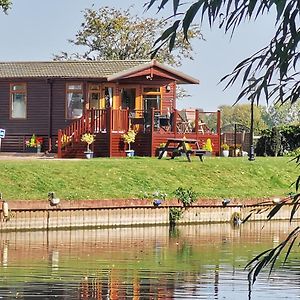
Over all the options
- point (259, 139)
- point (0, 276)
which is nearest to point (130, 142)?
point (259, 139)

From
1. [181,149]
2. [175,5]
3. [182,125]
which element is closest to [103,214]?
[181,149]

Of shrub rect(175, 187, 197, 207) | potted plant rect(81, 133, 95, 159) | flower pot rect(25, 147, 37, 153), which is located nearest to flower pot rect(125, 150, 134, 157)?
potted plant rect(81, 133, 95, 159)

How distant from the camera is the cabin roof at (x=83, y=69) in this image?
40219 millimetres

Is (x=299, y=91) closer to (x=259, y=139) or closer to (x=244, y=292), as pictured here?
(x=244, y=292)

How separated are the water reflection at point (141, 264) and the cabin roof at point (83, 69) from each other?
47.5 ft

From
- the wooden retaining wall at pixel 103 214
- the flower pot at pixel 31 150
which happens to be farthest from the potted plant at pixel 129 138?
the wooden retaining wall at pixel 103 214

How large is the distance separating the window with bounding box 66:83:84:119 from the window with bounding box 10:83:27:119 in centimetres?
205

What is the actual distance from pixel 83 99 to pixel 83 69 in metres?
1.65

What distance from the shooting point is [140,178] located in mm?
30312

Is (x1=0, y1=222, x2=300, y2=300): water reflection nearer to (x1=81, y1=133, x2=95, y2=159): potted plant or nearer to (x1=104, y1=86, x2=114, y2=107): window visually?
(x1=81, y1=133, x2=95, y2=159): potted plant

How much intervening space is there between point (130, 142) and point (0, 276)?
21.0 metres

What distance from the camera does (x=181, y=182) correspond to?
30.8m

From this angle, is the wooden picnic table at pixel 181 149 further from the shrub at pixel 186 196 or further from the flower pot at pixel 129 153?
the shrub at pixel 186 196

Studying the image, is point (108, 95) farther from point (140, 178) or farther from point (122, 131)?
point (140, 178)
